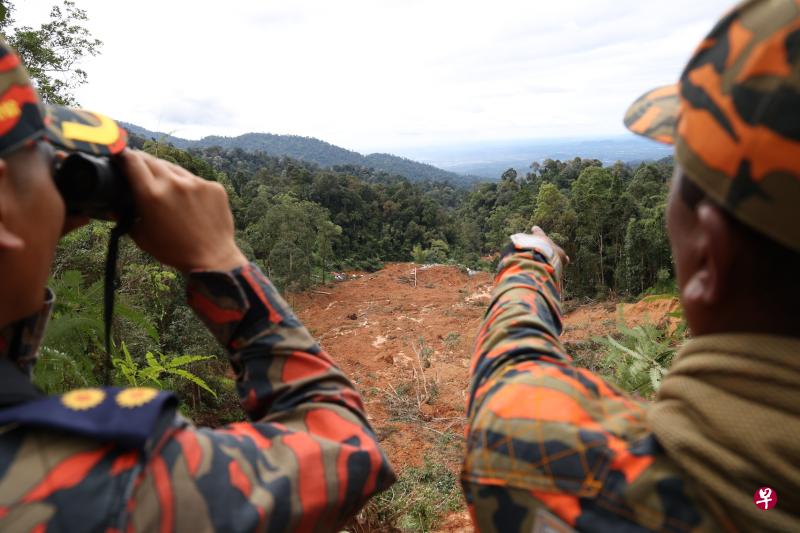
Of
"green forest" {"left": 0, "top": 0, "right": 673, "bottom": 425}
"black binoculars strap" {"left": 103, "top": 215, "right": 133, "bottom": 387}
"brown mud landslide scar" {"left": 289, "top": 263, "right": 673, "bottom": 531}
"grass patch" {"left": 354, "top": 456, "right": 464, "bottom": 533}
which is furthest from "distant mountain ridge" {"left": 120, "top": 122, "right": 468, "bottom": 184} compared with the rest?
"black binoculars strap" {"left": 103, "top": 215, "right": 133, "bottom": 387}

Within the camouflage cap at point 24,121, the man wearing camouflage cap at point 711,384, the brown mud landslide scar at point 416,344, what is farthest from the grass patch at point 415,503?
the camouflage cap at point 24,121

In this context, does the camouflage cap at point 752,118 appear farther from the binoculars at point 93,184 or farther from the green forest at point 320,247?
the green forest at point 320,247

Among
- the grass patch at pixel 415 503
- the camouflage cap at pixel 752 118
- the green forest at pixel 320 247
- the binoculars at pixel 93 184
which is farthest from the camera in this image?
the grass patch at pixel 415 503

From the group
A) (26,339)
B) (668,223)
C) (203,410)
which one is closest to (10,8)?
(203,410)

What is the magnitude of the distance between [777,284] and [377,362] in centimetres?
1050

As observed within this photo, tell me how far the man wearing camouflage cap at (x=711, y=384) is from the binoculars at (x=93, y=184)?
706mm

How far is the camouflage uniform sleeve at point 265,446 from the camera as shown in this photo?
575 millimetres

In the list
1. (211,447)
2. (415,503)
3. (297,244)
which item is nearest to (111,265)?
(211,447)

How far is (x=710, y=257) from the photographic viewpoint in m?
0.60

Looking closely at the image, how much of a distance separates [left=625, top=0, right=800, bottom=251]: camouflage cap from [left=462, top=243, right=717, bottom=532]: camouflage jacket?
13.1 inches

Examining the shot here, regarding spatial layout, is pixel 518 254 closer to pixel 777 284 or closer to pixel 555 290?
pixel 555 290

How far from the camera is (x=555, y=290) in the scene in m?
1.17

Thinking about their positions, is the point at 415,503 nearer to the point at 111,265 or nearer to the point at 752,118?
the point at 111,265

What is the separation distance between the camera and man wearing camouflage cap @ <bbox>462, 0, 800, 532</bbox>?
1.72ft
